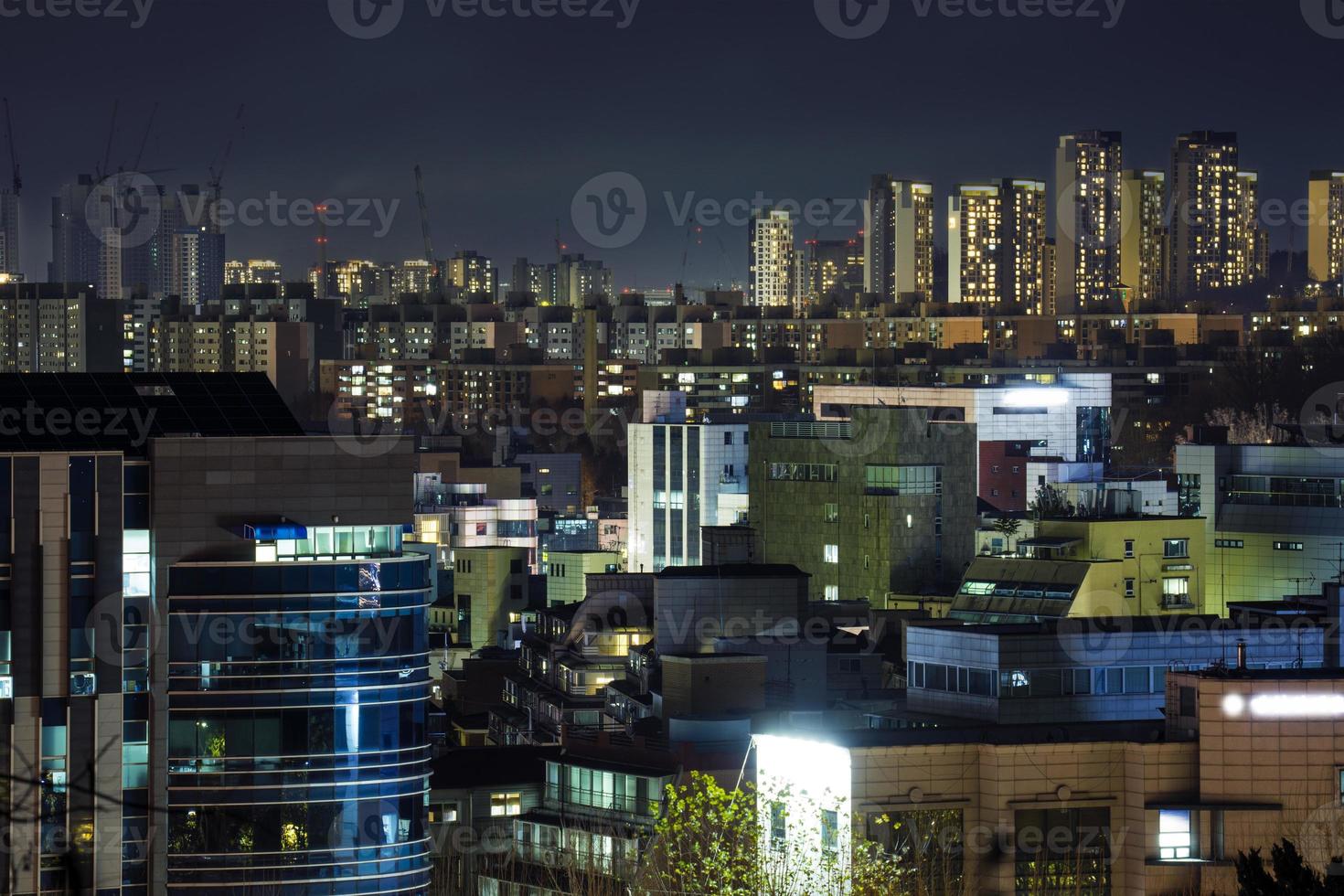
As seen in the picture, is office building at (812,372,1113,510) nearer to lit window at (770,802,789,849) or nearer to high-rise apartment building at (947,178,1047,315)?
lit window at (770,802,789,849)

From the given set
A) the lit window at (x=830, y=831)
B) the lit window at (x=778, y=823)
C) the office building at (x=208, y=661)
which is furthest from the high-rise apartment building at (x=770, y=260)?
the lit window at (x=830, y=831)

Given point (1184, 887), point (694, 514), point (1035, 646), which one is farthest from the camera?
point (694, 514)

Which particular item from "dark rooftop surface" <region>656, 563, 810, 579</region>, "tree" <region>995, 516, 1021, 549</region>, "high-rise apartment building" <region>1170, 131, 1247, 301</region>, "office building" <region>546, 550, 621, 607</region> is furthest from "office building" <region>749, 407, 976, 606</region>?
"high-rise apartment building" <region>1170, 131, 1247, 301</region>

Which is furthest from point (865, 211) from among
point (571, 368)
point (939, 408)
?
point (939, 408)

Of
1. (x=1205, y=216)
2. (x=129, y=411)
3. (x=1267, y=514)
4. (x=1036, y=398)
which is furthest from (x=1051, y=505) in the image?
(x=1205, y=216)

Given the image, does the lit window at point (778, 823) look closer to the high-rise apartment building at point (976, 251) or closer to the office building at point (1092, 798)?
the office building at point (1092, 798)

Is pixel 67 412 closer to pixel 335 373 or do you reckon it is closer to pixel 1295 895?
pixel 1295 895
